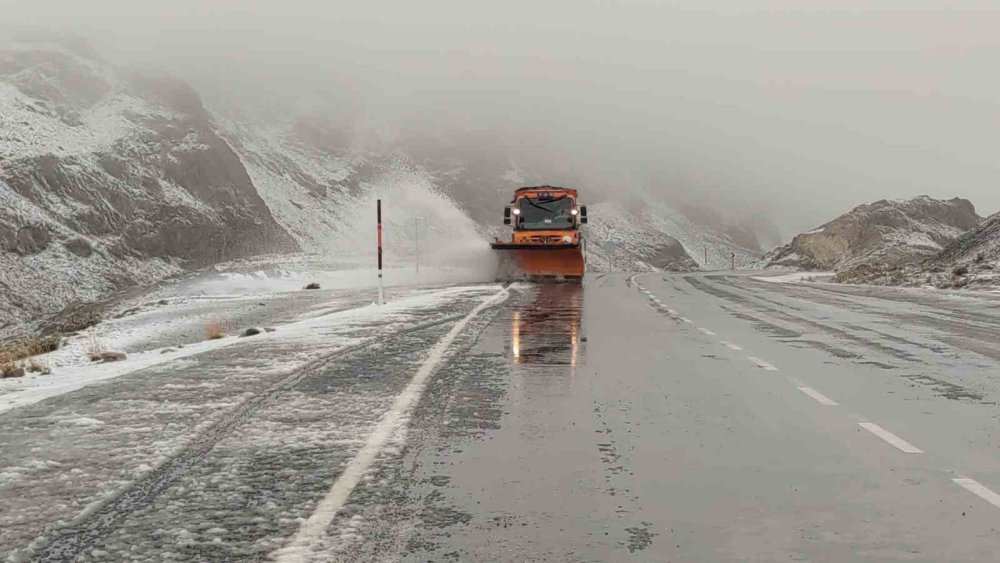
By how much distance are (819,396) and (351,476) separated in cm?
466

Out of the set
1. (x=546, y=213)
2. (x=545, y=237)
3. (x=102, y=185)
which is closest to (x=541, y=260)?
→ (x=545, y=237)

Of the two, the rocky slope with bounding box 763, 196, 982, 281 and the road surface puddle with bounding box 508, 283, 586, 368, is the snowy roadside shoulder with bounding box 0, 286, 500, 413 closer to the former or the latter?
the road surface puddle with bounding box 508, 283, 586, 368

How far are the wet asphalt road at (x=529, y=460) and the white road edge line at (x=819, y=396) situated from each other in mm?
47

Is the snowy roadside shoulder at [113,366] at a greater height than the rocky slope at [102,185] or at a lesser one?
lesser

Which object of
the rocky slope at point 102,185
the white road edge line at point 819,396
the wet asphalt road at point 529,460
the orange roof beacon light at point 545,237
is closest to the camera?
the wet asphalt road at point 529,460

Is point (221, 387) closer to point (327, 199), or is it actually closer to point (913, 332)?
point (913, 332)

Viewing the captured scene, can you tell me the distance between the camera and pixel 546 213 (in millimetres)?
29688

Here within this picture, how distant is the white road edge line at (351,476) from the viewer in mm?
3492

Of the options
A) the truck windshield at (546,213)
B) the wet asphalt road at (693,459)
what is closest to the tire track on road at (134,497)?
the wet asphalt road at (693,459)

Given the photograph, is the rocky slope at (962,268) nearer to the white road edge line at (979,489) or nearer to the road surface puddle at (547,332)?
the road surface puddle at (547,332)

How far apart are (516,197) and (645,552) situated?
89.3 feet

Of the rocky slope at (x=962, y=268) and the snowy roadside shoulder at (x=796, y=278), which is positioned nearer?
the rocky slope at (x=962, y=268)

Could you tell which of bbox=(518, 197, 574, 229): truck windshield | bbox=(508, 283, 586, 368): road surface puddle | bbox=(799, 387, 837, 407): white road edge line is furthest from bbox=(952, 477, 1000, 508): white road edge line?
bbox=(518, 197, 574, 229): truck windshield

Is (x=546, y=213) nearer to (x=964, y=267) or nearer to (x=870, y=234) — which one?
(x=964, y=267)
